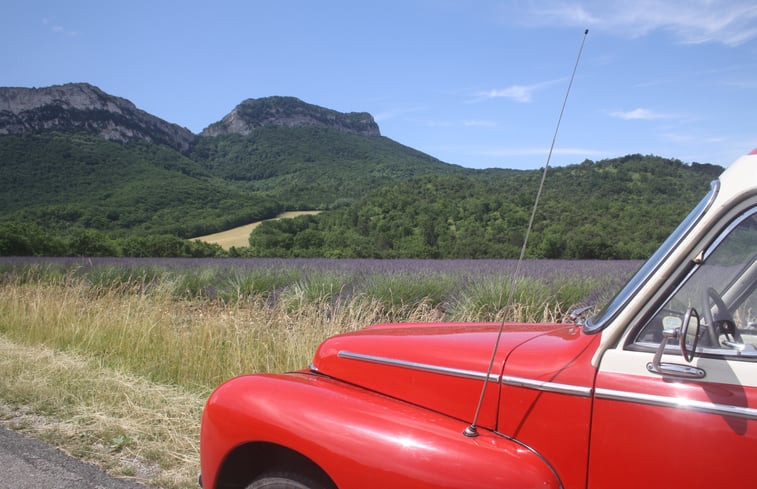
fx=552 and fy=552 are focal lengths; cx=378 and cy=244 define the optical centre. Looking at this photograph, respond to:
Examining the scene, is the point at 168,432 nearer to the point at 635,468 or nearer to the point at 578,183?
the point at 635,468

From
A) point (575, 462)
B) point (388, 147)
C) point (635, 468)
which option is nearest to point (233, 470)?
point (575, 462)

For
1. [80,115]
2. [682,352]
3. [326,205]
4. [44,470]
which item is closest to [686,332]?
[682,352]

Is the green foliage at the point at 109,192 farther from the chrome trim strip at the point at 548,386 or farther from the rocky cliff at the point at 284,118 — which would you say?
the rocky cliff at the point at 284,118

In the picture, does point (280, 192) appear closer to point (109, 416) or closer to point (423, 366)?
point (109, 416)

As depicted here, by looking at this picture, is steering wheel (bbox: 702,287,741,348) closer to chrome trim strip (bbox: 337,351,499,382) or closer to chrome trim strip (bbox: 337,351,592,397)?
chrome trim strip (bbox: 337,351,592,397)

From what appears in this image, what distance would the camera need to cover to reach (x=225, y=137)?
11638cm

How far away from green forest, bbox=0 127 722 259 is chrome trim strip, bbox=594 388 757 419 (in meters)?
2.63

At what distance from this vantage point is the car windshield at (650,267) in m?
1.63

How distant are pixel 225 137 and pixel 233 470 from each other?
12071cm

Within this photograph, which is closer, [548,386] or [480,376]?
[548,386]

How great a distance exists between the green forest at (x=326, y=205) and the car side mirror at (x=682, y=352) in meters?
2.56

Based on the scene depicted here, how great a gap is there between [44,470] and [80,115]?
95.5m

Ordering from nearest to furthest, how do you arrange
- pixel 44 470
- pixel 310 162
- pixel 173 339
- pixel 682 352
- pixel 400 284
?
pixel 682 352, pixel 44 470, pixel 173 339, pixel 400 284, pixel 310 162

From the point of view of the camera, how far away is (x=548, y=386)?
173cm
